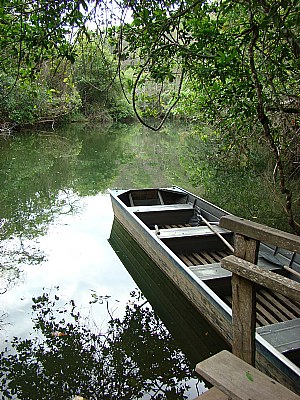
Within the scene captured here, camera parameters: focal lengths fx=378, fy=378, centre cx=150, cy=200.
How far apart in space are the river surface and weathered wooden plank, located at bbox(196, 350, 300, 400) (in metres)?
Answer: 1.33

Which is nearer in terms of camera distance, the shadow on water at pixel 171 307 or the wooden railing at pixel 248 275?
the wooden railing at pixel 248 275

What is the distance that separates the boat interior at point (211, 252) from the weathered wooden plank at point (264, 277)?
119 centimetres

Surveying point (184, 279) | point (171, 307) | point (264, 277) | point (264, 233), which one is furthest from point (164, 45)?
point (171, 307)

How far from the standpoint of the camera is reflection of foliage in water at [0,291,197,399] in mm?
2750

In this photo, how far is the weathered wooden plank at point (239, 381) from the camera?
4.66 ft

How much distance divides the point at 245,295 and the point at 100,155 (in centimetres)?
1138

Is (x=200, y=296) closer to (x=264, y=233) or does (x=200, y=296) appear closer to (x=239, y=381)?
(x=239, y=381)

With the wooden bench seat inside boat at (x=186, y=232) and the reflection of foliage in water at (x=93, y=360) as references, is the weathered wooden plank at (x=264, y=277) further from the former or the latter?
the wooden bench seat inside boat at (x=186, y=232)

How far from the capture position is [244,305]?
1733mm

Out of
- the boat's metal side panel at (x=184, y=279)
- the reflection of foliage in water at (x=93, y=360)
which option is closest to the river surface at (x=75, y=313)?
the reflection of foliage in water at (x=93, y=360)

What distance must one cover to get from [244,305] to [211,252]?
2.93 metres

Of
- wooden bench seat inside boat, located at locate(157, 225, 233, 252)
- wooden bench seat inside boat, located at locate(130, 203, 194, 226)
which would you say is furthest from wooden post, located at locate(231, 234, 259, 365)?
wooden bench seat inside boat, located at locate(130, 203, 194, 226)

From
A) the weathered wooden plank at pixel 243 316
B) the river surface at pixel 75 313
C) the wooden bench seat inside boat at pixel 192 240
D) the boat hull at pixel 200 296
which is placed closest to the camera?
the weathered wooden plank at pixel 243 316

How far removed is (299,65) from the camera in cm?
301
